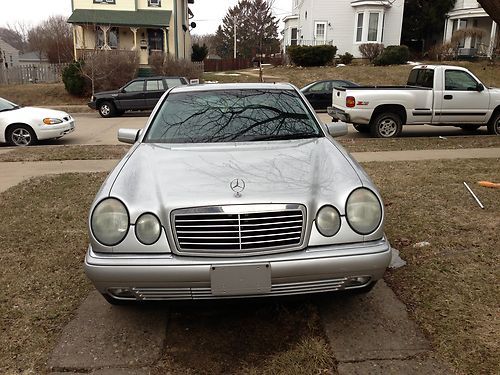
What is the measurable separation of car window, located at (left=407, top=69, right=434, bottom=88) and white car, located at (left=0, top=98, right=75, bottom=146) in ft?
29.4

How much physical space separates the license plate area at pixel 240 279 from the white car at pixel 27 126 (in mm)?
9906

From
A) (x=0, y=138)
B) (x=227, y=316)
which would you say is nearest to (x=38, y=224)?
(x=227, y=316)

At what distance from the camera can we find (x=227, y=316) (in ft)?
10.8

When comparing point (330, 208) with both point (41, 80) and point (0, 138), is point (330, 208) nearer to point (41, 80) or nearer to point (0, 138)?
point (0, 138)

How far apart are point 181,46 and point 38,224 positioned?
32.3 m

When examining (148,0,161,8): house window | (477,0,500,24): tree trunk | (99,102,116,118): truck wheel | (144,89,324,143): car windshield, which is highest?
(148,0,161,8): house window

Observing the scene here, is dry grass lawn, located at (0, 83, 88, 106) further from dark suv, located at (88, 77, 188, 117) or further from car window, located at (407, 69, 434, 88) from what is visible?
car window, located at (407, 69, 434, 88)

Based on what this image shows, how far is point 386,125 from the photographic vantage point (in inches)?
447

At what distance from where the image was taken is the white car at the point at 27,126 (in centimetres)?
1095

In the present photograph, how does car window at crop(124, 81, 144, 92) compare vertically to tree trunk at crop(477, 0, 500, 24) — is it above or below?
below

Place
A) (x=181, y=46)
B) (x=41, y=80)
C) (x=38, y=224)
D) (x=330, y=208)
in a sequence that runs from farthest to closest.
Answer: (x=181, y=46)
(x=41, y=80)
(x=38, y=224)
(x=330, y=208)

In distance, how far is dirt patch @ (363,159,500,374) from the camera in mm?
2913

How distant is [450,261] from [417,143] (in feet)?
22.4

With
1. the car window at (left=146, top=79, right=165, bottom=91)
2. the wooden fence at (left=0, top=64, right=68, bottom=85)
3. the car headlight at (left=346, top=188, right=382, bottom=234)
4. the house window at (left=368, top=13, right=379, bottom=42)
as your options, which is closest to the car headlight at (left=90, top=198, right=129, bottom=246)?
the car headlight at (left=346, top=188, right=382, bottom=234)
